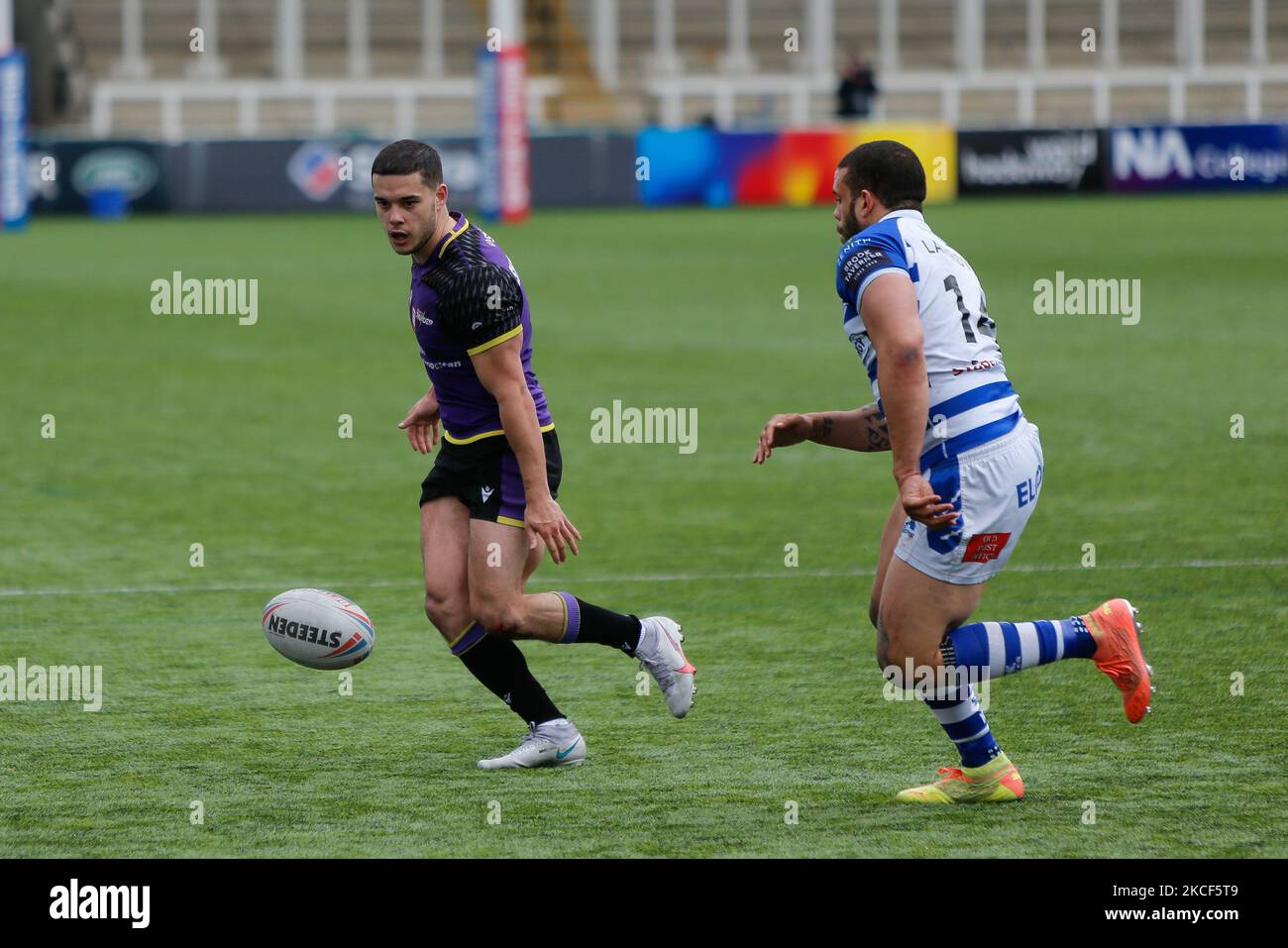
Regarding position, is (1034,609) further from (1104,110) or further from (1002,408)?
(1104,110)

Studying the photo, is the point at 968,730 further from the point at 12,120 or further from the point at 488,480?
the point at 12,120

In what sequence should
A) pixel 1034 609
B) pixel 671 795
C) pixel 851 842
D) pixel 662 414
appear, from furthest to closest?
pixel 662 414 < pixel 1034 609 < pixel 671 795 < pixel 851 842

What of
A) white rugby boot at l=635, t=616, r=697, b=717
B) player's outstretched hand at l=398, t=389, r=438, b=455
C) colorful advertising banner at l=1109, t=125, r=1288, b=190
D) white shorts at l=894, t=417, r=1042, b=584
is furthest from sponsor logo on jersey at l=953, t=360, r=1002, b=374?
colorful advertising banner at l=1109, t=125, r=1288, b=190

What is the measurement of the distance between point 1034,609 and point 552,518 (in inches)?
125

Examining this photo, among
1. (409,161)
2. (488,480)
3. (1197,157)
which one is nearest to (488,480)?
(488,480)

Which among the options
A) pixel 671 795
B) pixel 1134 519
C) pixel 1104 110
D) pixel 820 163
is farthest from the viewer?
pixel 1104 110

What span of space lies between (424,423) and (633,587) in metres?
2.51

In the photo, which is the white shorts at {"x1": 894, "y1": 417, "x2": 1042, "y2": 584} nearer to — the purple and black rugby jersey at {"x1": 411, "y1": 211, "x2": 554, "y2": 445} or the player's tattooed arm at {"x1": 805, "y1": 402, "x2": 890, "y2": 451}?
the player's tattooed arm at {"x1": 805, "y1": 402, "x2": 890, "y2": 451}

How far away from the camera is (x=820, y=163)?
37.1m

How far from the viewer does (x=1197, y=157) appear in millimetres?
37312

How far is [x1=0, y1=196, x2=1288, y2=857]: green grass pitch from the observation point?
573 cm

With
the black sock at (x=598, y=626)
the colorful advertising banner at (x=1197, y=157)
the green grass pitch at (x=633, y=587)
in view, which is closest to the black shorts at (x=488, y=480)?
the black sock at (x=598, y=626)

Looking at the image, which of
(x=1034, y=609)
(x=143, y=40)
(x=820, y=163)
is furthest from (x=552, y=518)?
(x=143, y=40)

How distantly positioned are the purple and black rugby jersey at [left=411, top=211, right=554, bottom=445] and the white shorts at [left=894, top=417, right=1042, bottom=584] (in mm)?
1302
